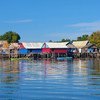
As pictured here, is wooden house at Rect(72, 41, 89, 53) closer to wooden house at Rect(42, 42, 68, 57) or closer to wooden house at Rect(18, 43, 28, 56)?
wooden house at Rect(42, 42, 68, 57)

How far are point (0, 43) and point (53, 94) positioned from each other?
394 ft

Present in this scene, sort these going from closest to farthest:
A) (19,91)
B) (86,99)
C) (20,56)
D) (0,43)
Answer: (86,99), (19,91), (20,56), (0,43)

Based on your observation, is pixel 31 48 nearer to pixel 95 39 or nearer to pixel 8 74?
pixel 95 39

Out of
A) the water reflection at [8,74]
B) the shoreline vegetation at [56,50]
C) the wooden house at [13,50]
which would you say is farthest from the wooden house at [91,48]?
the water reflection at [8,74]

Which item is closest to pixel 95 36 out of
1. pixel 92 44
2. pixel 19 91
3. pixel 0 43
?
pixel 92 44

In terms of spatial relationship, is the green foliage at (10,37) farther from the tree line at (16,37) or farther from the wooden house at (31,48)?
the wooden house at (31,48)

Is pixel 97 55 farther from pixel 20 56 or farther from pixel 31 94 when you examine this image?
pixel 31 94

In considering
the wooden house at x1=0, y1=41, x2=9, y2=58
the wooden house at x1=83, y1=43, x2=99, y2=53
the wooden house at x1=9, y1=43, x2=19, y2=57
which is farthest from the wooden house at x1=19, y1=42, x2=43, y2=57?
the wooden house at x1=83, y1=43, x2=99, y2=53

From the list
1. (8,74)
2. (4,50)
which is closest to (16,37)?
(4,50)

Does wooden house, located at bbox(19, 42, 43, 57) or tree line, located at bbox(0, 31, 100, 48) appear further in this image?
tree line, located at bbox(0, 31, 100, 48)

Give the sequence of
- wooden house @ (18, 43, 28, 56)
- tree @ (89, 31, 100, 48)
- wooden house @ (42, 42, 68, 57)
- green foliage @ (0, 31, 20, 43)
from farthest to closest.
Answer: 1. green foliage @ (0, 31, 20, 43)
2. tree @ (89, 31, 100, 48)
3. wooden house @ (18, 43, 28, 56)
4. wooden house @ (42, 42, 68, 57)

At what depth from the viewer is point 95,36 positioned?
13312 centimetres

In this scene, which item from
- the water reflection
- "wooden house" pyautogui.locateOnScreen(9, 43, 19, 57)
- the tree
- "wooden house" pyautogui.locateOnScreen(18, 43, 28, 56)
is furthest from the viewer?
the tree

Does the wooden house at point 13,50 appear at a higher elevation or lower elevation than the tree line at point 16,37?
lower
